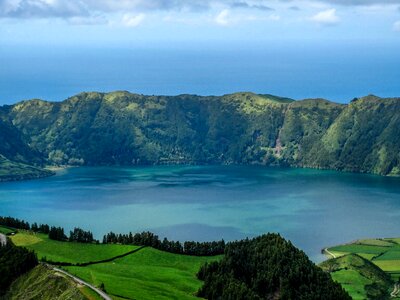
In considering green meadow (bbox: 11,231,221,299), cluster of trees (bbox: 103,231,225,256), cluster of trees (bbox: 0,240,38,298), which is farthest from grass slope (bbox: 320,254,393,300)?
cluster of trees (bbox: 0,240,38,298)

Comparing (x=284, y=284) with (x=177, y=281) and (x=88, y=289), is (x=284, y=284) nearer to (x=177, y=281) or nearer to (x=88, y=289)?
(x=177, y=281)

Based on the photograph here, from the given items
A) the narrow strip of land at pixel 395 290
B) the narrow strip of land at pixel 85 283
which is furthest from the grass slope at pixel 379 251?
the narrow strip of land at pixel 85 283

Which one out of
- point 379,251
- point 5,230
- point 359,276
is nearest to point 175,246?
point 5,230

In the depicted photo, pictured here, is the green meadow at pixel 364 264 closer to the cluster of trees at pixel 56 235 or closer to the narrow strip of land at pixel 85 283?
the cluster of trees at pixel 56 235

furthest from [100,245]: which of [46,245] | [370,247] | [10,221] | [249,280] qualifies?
[370,247]

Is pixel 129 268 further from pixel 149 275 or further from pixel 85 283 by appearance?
pixel 85 283

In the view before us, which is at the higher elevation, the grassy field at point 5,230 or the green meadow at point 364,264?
the grassy field at point 5,230
